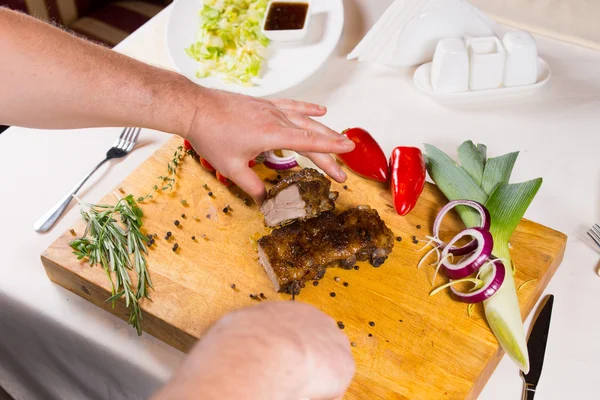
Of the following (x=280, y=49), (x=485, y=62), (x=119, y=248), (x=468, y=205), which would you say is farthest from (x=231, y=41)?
(x=468, y=205)

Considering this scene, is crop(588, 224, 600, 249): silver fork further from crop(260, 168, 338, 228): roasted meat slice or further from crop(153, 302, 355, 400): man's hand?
crop(153, 302, 355, 400): man's hand

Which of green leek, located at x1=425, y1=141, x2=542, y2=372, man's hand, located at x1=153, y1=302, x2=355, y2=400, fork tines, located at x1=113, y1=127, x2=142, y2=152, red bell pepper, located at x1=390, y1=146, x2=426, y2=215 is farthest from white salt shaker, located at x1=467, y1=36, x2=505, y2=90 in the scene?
man's hand, located at x1=153, y1=302, x2=355, y2=400

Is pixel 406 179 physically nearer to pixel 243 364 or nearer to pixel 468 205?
pixel 468 205

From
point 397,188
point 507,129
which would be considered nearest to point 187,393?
point 397,188

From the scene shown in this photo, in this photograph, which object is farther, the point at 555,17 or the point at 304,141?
the point at 555,17

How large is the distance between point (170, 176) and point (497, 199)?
126 cm

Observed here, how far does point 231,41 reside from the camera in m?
3.10

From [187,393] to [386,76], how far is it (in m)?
2.15

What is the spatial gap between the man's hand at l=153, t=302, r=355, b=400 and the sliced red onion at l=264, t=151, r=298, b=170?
109 cm

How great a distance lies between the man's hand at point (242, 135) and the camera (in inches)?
83.7

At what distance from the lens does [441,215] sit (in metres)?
2.24

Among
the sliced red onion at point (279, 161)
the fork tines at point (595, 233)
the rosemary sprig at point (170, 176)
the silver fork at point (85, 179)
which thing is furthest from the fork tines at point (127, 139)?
the fork tines at point (595, 233)

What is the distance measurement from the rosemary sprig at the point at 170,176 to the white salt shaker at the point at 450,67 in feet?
3.79

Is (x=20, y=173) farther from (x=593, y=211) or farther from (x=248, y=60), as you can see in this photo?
(x=593, y=211)
